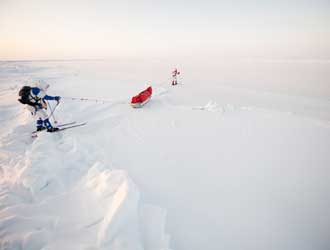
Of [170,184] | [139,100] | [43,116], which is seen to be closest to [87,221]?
[170,184]

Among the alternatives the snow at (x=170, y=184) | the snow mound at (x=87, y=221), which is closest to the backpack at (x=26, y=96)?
the snow at (x=170, y=184)

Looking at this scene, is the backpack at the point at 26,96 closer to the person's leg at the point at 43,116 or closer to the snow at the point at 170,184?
the person's leg at the point at 43,116

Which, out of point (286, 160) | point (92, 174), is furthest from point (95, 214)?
point (286, 160)

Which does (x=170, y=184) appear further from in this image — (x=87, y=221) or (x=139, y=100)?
(x=139, y=100)

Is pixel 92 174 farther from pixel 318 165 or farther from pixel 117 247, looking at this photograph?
pixel 318 165

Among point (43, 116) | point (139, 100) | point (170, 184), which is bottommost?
point (170, 184)

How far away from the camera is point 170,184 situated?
367 centimetres

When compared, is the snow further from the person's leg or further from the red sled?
the red sled

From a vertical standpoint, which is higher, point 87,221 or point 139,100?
point 139,100

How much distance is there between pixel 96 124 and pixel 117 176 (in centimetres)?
449

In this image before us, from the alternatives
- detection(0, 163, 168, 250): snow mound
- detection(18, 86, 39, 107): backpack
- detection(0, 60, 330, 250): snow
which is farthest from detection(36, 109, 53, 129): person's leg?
detection(0, 163, 168, 250): snow mound

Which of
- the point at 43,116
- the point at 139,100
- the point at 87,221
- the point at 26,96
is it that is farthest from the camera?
the point at 139,100

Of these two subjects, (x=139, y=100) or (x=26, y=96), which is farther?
(x=139, y=100)

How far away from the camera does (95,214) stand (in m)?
2.59
